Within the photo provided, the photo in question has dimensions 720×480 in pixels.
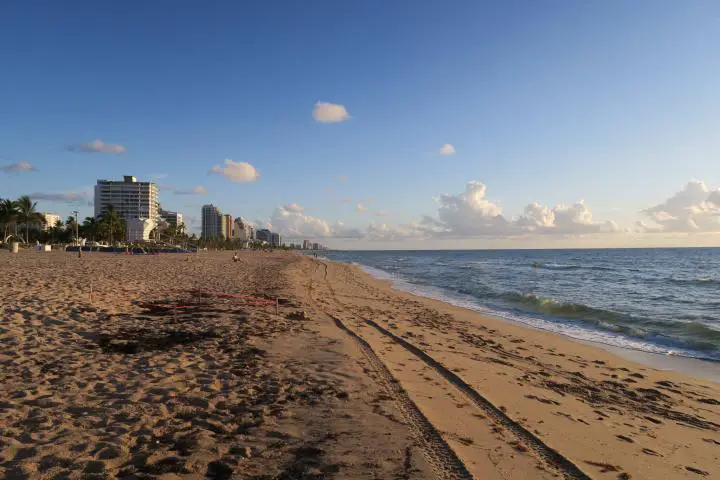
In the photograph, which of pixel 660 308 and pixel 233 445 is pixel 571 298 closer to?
pixel 660 308

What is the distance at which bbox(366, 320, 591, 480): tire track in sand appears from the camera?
14.3 feet

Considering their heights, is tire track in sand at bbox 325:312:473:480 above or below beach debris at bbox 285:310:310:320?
below

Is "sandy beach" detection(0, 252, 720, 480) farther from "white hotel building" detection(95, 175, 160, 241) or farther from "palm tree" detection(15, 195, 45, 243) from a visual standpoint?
"white hotel building" detection(95, 175, 160, 241)

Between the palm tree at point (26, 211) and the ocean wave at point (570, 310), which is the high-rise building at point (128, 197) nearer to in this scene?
the palm tree at point (26, 211)

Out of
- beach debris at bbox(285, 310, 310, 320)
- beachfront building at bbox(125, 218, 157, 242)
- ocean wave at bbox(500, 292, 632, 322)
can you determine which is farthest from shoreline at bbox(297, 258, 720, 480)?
beachfront building at bbox(125, 218, 157, 242)

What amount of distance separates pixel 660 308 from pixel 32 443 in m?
23.7

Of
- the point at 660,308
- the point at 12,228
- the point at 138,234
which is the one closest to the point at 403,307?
the point at 660,308

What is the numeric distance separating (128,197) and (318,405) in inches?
8694

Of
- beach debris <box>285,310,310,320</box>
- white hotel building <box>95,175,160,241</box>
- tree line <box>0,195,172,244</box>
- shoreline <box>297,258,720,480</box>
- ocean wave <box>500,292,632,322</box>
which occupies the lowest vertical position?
ocean wave <box>500,292,632,322</box>

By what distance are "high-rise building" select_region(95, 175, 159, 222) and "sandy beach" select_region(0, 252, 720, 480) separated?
677 feet

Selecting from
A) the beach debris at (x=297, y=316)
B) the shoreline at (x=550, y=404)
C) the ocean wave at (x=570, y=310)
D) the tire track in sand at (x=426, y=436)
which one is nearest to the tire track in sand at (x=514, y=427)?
the shoreline at (x=550, y=404)

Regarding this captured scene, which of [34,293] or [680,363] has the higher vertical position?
[34,293]

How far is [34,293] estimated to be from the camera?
13.1 m

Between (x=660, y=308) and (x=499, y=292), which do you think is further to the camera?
(x=499, y=292)
